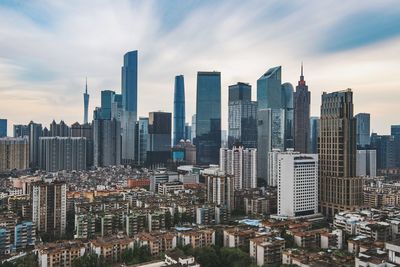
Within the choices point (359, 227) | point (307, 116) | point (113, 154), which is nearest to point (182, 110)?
point (113, 154)

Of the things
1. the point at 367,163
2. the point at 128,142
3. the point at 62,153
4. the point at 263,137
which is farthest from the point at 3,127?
the point at 367,163

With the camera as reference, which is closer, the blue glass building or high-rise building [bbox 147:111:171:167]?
high-rise building [bbox 147:111:171:167]

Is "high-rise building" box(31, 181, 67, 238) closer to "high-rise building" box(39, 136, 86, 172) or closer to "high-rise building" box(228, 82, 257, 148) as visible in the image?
"high-rise building" box(39, 136, 86, 172)


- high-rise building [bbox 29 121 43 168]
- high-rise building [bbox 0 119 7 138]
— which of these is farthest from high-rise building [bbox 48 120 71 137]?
high-rise building [bbox 0 119 7 138]

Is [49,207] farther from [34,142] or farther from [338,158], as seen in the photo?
[34,142]

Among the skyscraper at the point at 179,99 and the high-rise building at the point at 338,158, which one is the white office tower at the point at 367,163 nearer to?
the high-rise building at the point at 338,158

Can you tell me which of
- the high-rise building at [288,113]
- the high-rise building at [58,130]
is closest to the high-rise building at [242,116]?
the high-rise building at [288,113]

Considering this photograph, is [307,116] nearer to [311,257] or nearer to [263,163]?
[263,163]

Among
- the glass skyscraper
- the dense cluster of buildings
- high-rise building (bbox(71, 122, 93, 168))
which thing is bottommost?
the dense cluster of buildings
